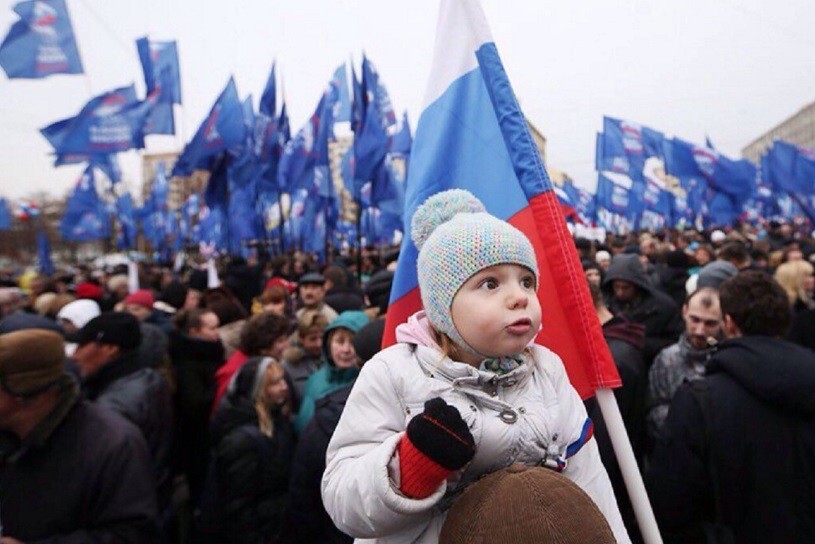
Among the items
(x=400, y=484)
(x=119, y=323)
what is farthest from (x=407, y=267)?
(x=119, y=323)

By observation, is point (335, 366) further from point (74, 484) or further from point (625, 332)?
point (625, 332)

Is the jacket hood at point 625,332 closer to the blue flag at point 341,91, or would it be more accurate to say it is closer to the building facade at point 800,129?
the blue flag at point 341,91

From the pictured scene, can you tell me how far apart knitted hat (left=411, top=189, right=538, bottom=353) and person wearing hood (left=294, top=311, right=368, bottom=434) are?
1867mm

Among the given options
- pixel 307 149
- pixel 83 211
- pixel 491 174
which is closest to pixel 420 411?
pixel 491 174

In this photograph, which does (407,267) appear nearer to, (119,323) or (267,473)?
(267,473)

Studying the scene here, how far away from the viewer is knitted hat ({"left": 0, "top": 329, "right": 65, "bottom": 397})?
6.95 ft

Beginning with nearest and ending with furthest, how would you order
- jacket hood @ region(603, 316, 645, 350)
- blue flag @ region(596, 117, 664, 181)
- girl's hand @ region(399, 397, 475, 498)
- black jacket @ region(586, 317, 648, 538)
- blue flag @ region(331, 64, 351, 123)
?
girl's hand @ region(399, 397, 475, 498) < black jacket @ region(586, 317, 648, 538) < jacket hood @ region(603, 316, 645, 350) < blue flag @ region(331, 64, 351, 123) < blue flag @ region(596, 117, 664, 181)

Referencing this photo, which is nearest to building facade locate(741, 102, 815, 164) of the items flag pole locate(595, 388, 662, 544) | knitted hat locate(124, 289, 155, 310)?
knitted hat locate(124, 289, 155, 310)

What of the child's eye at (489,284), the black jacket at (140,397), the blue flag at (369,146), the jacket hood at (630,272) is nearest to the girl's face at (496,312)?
the child's eye at (489,284)

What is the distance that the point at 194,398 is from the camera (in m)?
4.25

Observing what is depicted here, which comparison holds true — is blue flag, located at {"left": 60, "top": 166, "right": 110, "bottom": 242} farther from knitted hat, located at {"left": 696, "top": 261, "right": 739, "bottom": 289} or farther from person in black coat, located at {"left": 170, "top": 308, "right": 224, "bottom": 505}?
knitted hat, located at {"left": 696, "top": 261, "right": 739, "bottom": 289}

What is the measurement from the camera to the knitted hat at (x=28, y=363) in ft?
6.95

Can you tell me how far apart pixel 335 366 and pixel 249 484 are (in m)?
0.77

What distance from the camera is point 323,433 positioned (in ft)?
8.57
